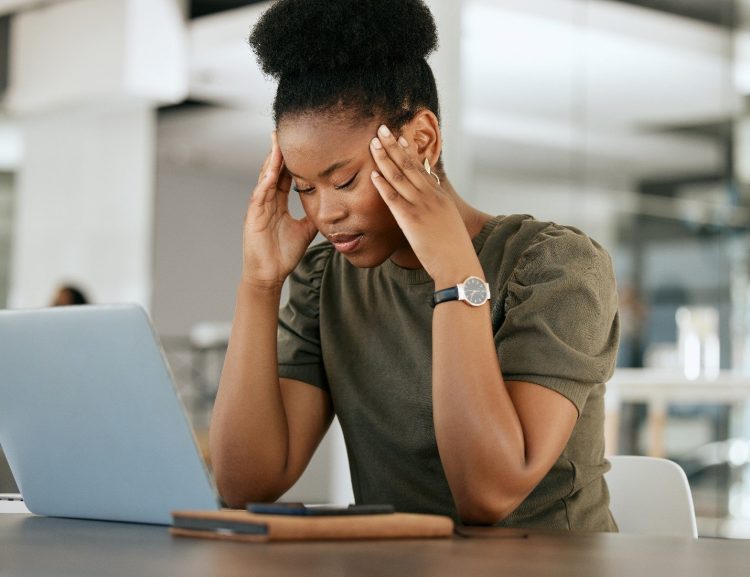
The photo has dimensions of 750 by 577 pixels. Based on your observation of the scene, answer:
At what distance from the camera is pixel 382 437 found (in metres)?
1.43

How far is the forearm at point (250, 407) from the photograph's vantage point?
1.41 m

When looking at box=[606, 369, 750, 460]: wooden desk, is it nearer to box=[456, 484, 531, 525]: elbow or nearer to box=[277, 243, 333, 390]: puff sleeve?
box=[277, 243, 333, 390]: puff sleeve

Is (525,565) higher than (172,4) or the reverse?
the reverse

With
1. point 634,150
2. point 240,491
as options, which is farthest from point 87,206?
point 240,491

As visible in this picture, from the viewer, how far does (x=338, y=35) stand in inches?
52.4

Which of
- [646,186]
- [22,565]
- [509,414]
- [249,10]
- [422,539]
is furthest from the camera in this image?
[249,10]

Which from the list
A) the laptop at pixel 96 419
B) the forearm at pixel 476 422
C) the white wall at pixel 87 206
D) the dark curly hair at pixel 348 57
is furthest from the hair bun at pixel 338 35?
the white wall at pixel 87 206

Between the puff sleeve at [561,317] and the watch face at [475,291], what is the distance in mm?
64

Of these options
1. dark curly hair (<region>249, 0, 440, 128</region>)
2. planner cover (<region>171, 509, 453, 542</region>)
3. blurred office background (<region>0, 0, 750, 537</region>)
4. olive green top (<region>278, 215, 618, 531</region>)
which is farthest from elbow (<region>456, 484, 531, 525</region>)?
blurred office background (<region>0, 0, 750, 537</region>)

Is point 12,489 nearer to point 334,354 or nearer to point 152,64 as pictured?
point 334,354

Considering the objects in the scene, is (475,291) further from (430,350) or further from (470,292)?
(430,350)

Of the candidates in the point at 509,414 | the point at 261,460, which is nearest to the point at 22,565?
the point at 509,414

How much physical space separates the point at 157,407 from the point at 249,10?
→ 19.9ft

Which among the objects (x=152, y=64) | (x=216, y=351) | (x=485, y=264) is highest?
(x=152, y=64)
